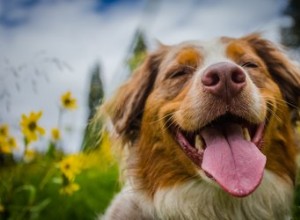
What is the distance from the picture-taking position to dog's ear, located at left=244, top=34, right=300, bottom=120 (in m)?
4.48

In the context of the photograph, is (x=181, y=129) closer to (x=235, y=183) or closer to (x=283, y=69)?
(x=235, y=183)

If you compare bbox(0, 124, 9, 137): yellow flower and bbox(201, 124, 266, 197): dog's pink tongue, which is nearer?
bbox(201, 124, 266, 197): dog's pink tongue

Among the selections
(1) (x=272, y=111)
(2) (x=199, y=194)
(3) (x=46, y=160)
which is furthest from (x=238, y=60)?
(3) (x=46, y=160)

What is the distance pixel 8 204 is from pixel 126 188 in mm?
941

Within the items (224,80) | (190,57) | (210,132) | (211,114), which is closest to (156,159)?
(210,132)

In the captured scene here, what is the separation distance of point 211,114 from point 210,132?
18cm

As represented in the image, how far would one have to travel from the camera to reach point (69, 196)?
5891mm

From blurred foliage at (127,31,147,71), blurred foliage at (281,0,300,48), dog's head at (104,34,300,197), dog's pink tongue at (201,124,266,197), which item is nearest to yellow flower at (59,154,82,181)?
dog's head at (104,34,300,197)

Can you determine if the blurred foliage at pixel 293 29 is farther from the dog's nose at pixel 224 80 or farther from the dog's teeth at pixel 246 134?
the dog's nose at pixel 224 80

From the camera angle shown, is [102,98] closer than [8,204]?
No

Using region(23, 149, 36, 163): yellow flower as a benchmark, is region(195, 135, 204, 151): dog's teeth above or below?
above

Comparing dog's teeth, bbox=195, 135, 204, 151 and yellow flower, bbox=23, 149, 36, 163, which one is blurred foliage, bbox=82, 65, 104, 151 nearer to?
yellow flower, bbox=23, 149, 36, 163

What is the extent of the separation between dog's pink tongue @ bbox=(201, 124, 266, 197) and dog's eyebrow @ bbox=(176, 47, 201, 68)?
0.57 metres

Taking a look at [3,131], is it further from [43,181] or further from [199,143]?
[199,143]
